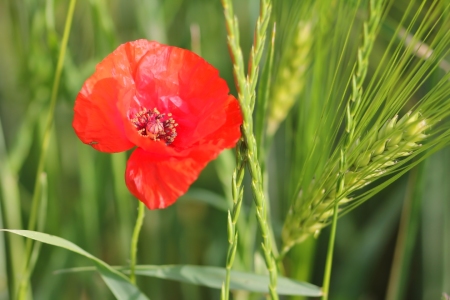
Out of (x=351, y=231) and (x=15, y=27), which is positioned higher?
(x=15, y=27)

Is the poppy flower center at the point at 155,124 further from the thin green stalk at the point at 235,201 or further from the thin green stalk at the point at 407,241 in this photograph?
the thin green stalk at the point at 407,241

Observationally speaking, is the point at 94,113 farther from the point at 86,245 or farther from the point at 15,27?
the point at 15,27

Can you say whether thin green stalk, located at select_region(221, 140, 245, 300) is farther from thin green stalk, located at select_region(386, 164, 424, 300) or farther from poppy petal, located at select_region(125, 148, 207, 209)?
thin green stalk, located at select_region(386, 164, 424, 300)

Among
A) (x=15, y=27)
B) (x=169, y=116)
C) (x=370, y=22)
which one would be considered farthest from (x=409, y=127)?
(x=15, y=27)

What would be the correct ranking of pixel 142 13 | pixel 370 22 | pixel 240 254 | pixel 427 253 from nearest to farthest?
pixel 370 22 → pixel 240 254 → pixel 142 13 → pixel 427 253

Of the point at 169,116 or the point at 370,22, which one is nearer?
the point at 370,22

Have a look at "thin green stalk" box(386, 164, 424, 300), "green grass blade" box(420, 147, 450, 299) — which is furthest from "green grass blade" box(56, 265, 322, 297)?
"green grass blade" box(420, 147, 450, 299)

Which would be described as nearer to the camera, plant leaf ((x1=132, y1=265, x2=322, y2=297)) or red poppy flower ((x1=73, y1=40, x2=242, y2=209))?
red poppy flower ((x1=73, y1=40, x2=242, y2=209))

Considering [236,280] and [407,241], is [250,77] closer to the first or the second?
[236,280]
